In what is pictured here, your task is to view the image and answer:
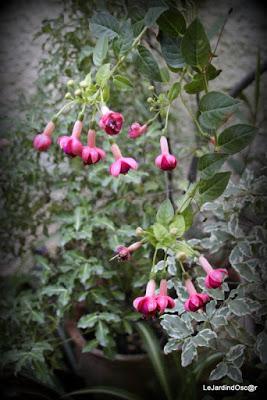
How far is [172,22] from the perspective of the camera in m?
0.58

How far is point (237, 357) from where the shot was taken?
76 cm

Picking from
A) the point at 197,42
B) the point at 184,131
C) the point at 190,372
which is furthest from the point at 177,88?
the point at 184,131

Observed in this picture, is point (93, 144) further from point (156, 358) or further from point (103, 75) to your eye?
point (156, 358)

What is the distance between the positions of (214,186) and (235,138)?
0.08m

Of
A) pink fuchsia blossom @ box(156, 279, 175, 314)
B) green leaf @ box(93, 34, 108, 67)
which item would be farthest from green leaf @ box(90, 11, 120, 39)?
pink fuchsia blossom @ box(156, 279, 175, 314)

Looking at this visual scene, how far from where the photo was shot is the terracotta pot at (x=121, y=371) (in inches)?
40.3

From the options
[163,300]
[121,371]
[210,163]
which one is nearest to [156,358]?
[121,371]

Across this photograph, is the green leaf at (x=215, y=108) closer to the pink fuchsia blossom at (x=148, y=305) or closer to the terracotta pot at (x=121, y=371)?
the pink fuchsia blossom at (x=148, y=305)

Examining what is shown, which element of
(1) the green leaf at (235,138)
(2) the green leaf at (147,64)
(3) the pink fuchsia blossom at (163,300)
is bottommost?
(3) the pink fuchsia blossom at (163,300)

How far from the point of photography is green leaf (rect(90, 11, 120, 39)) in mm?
634

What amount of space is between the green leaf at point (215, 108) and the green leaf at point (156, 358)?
63 centimetres

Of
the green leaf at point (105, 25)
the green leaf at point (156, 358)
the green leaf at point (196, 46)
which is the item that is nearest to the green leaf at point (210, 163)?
the green leaf at point (196, 46)

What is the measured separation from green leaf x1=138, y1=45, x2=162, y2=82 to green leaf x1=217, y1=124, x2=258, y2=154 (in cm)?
14

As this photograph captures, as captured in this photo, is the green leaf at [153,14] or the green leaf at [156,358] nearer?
the green leaf at [153,14]
